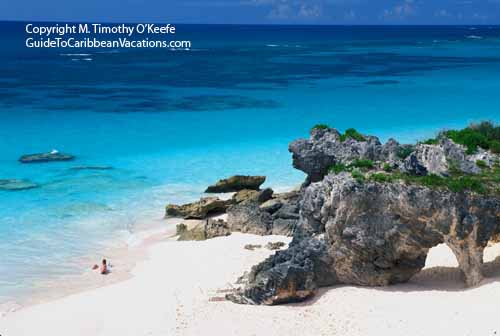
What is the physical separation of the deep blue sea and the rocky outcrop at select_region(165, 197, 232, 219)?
0.67 metres

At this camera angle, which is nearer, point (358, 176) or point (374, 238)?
point (374, 238)

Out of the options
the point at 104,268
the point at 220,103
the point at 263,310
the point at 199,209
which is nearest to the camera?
the point at 263,310

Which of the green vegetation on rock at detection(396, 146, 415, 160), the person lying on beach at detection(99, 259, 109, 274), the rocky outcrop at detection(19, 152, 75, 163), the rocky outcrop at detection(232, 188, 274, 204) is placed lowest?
the person lying on beach at detection(99, 259, 109, 274)

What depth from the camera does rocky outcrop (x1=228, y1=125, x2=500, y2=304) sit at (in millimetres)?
15609

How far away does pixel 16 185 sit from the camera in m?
30.4

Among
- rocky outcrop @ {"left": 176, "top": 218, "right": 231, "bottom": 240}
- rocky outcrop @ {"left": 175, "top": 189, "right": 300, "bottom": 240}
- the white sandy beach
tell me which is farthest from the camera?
rocky outcrop @ {"left": 176, "top": 218, "right": 231, "bottom": 240}

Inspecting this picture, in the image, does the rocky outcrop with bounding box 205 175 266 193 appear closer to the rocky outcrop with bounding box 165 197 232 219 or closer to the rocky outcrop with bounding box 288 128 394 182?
the rocky outcrop with bounding box 165 197 232 219

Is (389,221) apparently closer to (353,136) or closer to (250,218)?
(353,136)

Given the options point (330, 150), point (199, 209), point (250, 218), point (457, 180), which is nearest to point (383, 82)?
point (199, 209)

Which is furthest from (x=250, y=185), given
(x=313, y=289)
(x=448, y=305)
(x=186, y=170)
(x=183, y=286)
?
(x=448, y=305)

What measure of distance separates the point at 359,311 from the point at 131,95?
46.5 metres

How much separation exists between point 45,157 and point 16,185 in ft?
19.3

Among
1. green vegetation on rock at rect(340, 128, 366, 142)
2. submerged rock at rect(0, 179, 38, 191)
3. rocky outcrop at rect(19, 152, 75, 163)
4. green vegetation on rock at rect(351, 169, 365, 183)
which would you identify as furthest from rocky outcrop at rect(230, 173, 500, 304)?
rocky outcrop at rect(19, 152, 75, 163)

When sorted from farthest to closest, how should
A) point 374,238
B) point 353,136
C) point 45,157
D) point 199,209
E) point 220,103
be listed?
point 220,103, point 45,157, point 199,209, point 353,136, point 374,238
